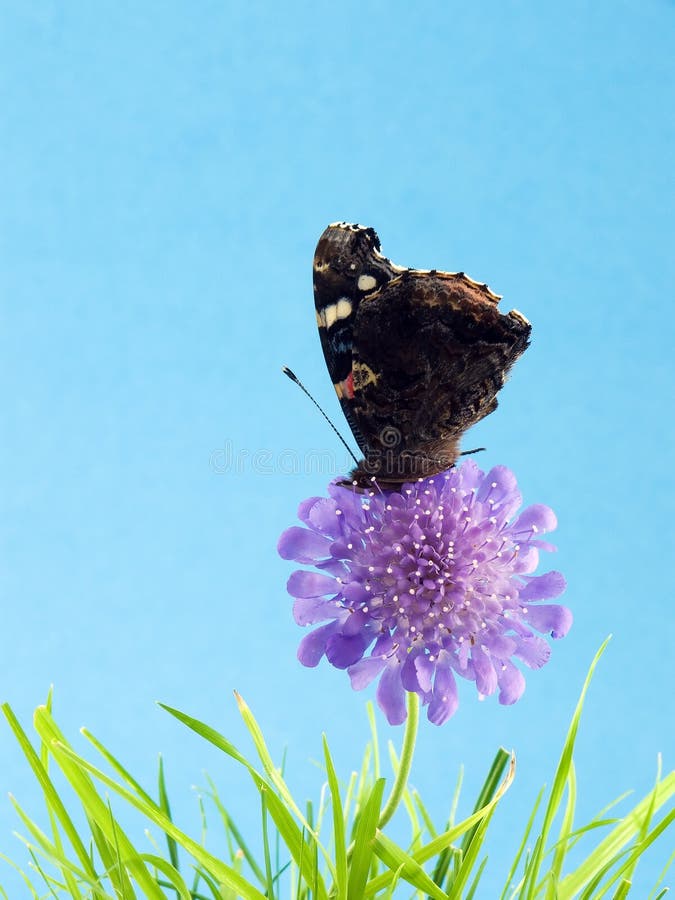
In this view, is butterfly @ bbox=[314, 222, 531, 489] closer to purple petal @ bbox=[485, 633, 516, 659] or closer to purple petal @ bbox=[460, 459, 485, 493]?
purple petal @ bbox=[460, 459, 485, 493]

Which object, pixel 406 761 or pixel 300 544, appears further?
pixel 300 544

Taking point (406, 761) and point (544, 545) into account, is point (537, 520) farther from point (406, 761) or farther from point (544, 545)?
point (406, 761)

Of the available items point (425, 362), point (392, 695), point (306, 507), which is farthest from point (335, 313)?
point (392, 695)

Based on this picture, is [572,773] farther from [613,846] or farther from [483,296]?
[483,296]

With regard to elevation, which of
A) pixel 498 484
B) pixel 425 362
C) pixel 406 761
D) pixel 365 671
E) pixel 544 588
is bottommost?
pixel 406 761

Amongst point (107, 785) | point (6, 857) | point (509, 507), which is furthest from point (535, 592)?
point (6, 857)

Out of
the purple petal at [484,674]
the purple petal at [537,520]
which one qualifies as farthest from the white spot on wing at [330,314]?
the purple petal at [484,674]
